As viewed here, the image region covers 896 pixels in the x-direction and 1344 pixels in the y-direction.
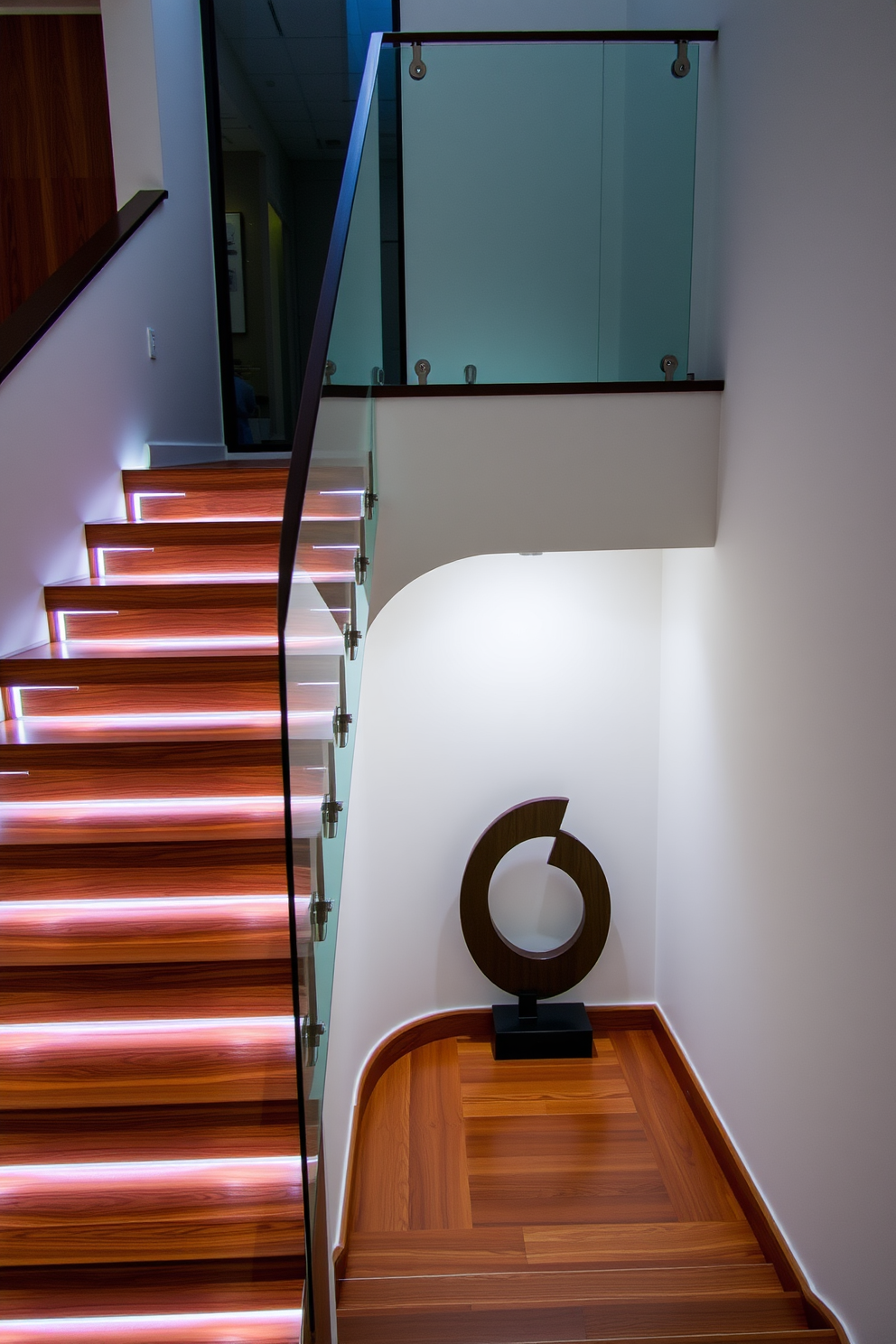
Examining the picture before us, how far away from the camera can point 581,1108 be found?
3895 millimetres

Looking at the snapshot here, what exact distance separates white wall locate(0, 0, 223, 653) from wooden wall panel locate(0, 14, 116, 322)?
35cm

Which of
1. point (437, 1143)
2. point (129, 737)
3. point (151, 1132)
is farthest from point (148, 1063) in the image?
point (437, 1143)

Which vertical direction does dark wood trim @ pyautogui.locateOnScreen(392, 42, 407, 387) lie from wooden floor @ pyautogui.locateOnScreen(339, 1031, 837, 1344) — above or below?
above

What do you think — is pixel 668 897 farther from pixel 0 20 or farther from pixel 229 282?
pixel 0 20

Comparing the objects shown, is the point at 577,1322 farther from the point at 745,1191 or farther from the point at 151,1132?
the point at 151,1132

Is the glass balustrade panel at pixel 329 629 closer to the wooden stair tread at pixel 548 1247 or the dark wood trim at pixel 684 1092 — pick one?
the wooden stair tread at pixel 548 1247

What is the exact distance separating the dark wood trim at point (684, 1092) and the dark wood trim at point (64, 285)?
3.12m

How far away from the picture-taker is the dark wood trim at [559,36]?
312 centimetres

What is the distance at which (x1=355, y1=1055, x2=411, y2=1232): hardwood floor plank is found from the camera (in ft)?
10.9

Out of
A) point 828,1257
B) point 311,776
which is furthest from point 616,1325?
point 311,776

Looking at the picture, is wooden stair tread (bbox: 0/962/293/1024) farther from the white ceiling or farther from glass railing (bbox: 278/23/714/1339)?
the white ceiling

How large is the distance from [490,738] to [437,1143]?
1.78 meters

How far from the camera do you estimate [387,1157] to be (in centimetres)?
364

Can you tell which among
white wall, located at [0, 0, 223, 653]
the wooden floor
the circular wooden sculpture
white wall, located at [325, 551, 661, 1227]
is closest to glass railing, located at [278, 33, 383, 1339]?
the wooden floor
